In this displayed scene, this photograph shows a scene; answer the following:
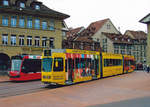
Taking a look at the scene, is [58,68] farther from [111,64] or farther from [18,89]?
[111,64]

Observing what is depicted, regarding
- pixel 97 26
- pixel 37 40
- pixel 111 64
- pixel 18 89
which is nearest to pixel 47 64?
pixel 18 89

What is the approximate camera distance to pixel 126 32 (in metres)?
67.6

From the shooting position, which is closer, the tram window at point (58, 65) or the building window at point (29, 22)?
the tram window at point (58, 65)

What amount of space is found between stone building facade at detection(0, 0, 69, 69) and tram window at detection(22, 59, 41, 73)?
843 cm

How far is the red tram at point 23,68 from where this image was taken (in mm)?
20109

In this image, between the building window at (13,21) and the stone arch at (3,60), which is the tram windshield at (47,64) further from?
the building window at (13,21)

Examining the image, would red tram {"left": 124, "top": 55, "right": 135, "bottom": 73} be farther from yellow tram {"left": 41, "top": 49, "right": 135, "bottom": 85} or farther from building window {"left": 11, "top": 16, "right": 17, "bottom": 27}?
building window {"left": 11, "top": 16, "right": 17, "bottom": 27}

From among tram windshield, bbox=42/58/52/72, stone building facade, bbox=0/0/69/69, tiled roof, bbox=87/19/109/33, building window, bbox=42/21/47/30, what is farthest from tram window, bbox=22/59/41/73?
tiled roof, bbox=87/19/109/33

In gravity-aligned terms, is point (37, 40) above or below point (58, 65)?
above

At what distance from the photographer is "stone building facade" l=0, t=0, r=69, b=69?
29.0 meters

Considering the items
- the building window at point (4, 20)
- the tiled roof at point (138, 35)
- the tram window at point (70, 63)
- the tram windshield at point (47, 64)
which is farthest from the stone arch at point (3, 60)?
the tiled roof at point (138, 35)

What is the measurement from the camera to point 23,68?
66.1 ft

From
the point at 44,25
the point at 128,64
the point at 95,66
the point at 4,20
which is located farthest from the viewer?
the point at 44,25

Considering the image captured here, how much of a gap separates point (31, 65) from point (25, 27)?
37.3 feet
